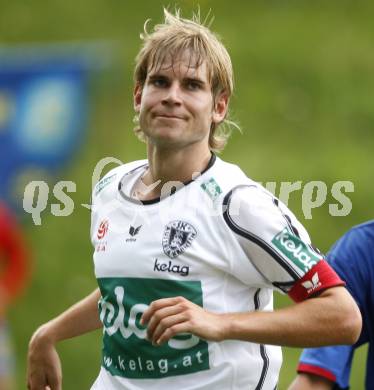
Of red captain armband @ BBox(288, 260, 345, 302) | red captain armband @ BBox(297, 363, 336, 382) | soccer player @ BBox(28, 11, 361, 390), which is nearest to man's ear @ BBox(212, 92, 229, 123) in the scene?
soccer player @ BBox(28, 11, 361, 390)

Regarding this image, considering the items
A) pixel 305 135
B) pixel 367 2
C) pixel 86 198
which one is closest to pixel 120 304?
pixel 86 198

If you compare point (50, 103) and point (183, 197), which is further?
point (50, 103)

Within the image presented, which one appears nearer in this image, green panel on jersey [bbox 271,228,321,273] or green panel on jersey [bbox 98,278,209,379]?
green panel on jersey [bbox 271,228,321,273]

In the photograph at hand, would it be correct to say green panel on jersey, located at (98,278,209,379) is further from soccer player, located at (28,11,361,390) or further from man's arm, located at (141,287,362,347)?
man's arm, located at (141,287,362,347)

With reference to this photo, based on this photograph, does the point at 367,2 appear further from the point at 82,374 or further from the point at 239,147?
the point at 82,374

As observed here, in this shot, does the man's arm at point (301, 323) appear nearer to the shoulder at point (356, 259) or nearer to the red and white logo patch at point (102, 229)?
the shoulder at point (356, 259)

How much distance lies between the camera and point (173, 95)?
465 centimetres

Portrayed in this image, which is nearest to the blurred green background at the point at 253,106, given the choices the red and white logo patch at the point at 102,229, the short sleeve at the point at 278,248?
the red and white logo patch at the point at 102,229

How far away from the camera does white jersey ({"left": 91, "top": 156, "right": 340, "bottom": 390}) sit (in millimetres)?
4434

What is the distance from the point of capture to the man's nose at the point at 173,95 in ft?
15.2

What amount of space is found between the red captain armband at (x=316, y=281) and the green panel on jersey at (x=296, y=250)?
21 millimetres

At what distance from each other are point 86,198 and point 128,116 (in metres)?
1.29

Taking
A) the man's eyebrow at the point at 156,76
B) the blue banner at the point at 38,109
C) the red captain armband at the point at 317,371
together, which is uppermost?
the blue banner at the point at 38,109

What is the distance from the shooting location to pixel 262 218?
4.42m
